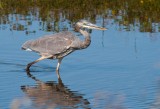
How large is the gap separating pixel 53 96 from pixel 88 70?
1.93 m

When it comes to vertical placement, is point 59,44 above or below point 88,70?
above

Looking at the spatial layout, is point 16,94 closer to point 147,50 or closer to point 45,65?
point 45,65

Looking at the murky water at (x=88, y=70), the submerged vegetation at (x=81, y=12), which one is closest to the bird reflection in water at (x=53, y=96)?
the murky water at (x=88, y=70)

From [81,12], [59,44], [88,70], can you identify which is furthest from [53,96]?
[81,12]

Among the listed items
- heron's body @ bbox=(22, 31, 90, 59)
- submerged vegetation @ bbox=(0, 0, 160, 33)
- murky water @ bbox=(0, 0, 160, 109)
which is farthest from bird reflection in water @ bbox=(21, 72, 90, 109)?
submerged vegetation @ bbox=(0, 0, 160, 33)

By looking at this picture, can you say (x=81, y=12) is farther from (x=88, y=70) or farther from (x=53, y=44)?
(x=88, y=70)

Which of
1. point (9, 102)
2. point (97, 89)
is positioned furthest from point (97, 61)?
point (9, 102)

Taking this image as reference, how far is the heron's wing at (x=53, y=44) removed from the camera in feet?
39.2

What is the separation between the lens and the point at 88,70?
462 inches

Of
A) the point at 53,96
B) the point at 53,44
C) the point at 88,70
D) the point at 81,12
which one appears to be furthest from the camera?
the point at 81,12

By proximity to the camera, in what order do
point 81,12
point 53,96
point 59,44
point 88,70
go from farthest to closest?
point 81,12 < point 59,44 < point 88,70 < point 53,96

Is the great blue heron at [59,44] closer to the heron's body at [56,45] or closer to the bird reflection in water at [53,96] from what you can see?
the heron's body at [56,45]

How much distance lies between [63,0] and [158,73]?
7.62 m

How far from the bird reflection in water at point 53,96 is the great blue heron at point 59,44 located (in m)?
0.99
